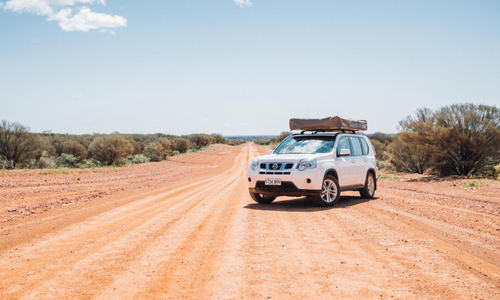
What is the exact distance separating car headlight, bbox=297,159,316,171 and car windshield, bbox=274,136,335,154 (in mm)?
958

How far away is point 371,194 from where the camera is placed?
1192cm

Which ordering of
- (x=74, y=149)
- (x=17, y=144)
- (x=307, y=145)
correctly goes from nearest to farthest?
(x=307, y=145) < (x=17, y=144) < (x=74, y=149)

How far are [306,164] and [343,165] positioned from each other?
1.51 metres

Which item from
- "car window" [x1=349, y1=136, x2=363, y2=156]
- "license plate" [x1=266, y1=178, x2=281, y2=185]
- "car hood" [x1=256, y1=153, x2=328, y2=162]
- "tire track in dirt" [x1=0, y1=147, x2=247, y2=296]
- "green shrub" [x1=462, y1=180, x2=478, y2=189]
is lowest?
"tire track in dirt" [x1=0, y1=147, x2=247, y2=296]

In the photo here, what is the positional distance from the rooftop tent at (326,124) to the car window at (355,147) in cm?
29

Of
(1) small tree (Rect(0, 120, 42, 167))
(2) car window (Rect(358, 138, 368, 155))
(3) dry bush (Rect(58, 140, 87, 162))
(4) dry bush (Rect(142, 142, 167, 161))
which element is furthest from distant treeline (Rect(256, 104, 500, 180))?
(3) dry bush (Rect(58, 140, 87, 162))

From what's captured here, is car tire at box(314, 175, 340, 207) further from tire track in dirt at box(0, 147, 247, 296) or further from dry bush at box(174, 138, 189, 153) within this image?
dry bush at box(174, 138, 189, 153)

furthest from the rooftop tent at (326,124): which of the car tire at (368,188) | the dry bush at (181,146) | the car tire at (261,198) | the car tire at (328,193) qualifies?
the dry bush at (181,146)

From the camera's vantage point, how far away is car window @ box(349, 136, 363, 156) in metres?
11.5

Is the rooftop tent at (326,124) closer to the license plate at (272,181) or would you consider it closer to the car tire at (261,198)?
the car tire at (261,198)

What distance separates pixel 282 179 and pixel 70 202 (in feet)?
19.7

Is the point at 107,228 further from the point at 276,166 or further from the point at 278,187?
the point at 276,166

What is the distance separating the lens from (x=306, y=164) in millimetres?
9562

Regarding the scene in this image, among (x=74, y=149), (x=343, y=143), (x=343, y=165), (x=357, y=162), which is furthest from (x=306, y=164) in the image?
(x=74, y=149)
